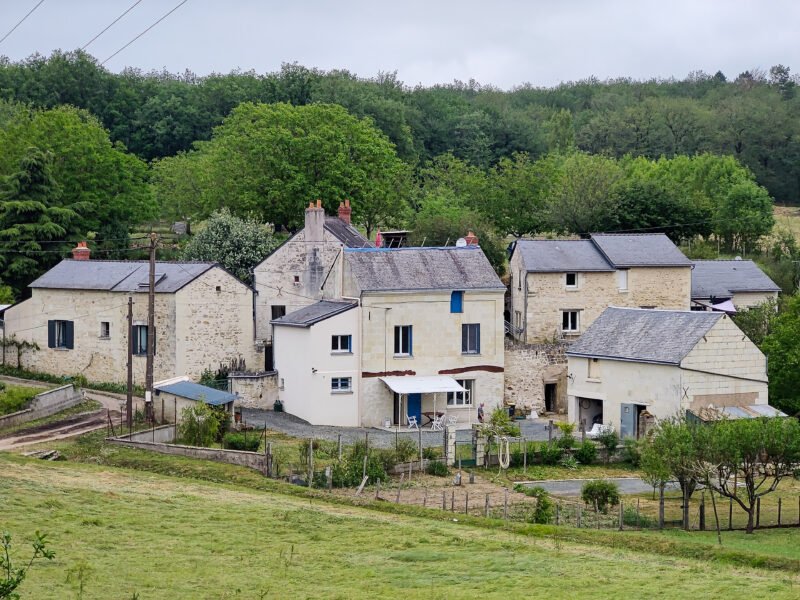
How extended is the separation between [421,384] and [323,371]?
12.7 ft

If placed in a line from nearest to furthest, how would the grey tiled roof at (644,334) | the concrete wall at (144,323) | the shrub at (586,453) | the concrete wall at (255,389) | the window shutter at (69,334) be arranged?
the shrub at (586,453) → the grey tiled roof at (644,334) → the concrete wall at (255,389) → the concrete wall at (144,323) → the window shutter at (69,334)

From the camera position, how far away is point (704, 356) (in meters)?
45.2

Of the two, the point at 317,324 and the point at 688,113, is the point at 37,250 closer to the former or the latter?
the point at 317,324

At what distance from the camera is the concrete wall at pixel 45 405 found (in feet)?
135

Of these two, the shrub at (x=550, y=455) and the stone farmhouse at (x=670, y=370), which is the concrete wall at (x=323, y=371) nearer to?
the shrub at (x=550, y=455)

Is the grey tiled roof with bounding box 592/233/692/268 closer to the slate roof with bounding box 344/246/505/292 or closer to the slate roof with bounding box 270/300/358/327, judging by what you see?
the slate roof with bounding box 344/246/505/292

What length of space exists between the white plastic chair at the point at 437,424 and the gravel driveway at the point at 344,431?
327 millimetres

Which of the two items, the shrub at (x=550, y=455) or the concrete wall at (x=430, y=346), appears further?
the concrete wall at (x=430, y=346)

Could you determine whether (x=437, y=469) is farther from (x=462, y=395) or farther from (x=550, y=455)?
(x=462, y=395)

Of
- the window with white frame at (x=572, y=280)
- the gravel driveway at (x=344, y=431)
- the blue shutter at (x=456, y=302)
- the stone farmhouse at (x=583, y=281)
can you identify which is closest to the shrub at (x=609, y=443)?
the gravel driveway at (x=344, y=431)

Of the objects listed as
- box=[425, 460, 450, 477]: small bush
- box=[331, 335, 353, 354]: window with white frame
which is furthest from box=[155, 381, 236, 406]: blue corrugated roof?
box=[425, 460, 450, 477]: small bush

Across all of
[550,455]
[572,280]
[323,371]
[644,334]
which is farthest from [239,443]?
[572,280]

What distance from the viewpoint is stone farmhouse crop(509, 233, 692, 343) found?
54625mm

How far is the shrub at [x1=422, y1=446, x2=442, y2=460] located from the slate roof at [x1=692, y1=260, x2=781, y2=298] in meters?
23.5
